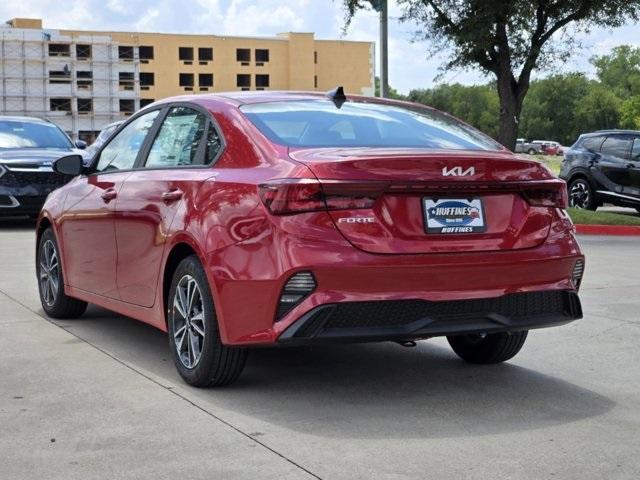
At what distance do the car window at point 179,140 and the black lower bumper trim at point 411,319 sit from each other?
1.32m

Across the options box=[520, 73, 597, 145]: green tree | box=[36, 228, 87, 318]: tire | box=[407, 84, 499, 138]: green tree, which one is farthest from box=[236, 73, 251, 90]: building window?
box=[36, 228, 87, 318]: tire

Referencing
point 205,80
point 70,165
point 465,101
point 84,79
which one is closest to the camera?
point 70,165

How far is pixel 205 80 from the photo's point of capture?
402 feet

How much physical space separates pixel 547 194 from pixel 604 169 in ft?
49.2

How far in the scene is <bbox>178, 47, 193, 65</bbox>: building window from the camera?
121 metres


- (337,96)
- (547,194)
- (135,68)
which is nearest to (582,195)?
(337,96)

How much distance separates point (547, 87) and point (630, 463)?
5643 inches

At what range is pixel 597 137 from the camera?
20.3 m

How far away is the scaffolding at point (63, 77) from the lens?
109562 millimetres

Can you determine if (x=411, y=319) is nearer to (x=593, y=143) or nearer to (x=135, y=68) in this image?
(x=593, y=143)

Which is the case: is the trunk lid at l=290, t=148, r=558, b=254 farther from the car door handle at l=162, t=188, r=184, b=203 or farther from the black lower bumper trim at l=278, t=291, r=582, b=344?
the car door handle at l=162, t=188, r=184, b=203

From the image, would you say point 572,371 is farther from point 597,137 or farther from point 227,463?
point 597,137

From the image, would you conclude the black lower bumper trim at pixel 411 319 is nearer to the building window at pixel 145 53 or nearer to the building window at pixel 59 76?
the building window at pixel 59 76

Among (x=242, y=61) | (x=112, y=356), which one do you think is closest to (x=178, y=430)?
(x=112, y=356)
